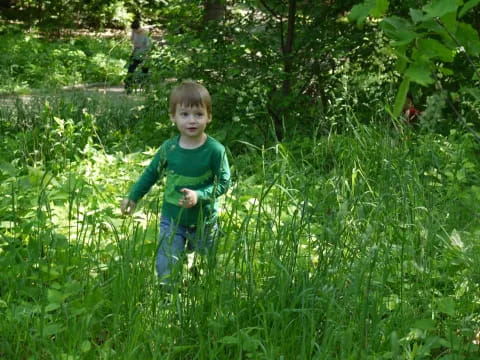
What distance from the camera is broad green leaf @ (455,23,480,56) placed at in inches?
83.2

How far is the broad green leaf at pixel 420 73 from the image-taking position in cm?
195

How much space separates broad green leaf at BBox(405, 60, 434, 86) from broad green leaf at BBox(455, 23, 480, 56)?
6.8 inches

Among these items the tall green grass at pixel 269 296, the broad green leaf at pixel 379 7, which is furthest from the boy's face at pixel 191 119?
the broad green leaf at pixel 379 7

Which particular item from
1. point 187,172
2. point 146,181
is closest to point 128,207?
point 146,181

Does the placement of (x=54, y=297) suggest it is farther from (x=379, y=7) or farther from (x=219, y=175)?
(x=379, y=7)

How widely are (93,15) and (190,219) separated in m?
18.6

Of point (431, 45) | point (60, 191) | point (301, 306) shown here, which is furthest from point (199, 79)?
point (431, 45)

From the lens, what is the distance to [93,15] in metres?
21.0

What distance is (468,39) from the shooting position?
2.13m

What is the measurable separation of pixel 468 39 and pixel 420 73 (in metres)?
0.26

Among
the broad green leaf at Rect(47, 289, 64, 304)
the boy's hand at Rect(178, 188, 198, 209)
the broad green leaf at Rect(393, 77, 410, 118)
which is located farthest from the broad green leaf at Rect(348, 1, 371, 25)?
the broad green leaf at Rect(47, 289, 64, 304)

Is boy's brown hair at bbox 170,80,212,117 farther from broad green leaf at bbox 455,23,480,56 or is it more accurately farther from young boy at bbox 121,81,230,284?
broad green leaf at bbox 455,23,480,56

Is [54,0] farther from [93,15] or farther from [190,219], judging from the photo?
[190,219]

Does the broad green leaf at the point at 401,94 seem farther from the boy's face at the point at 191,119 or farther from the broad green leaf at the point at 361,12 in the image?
the boy's face at the point at 191,119
